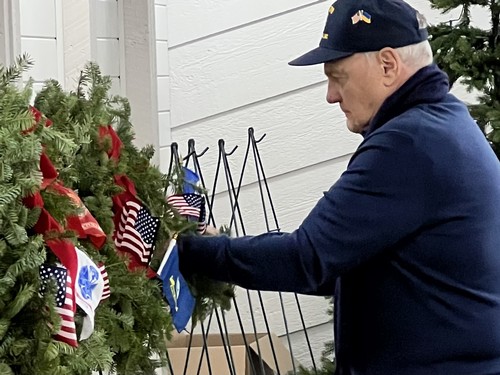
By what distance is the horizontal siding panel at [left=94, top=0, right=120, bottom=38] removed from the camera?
3.29 meters

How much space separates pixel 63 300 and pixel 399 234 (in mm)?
730

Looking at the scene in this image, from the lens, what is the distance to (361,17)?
7.31ft

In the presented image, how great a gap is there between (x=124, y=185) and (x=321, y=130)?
6.67 feet

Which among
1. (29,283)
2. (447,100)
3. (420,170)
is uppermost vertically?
(447,100)

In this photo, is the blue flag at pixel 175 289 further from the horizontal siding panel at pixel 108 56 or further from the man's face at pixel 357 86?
the horizontal siding panel at pixel 108 56

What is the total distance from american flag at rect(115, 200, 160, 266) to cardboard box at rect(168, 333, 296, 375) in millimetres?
1233

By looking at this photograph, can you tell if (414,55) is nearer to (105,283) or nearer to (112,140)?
(112,140)

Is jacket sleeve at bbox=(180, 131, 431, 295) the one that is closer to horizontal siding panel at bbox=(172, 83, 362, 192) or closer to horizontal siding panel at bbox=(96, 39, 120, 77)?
horizontal siding panel at bbox=(96, 39, 120, 77)

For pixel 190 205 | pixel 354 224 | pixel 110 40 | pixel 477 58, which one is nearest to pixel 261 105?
pixel 110 40

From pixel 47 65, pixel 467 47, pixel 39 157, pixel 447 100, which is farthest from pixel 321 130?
pixel 39 157

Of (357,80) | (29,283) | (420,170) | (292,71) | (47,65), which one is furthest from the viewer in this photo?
(292,71)

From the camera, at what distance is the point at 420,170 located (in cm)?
209

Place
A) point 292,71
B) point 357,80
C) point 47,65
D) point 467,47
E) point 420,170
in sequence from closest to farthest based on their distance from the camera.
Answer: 1. point 420,170
2. point 357,80
3. point 47,65
4. point 467,47
5. point 292,71

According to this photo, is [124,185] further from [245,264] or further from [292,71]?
[292,71]
